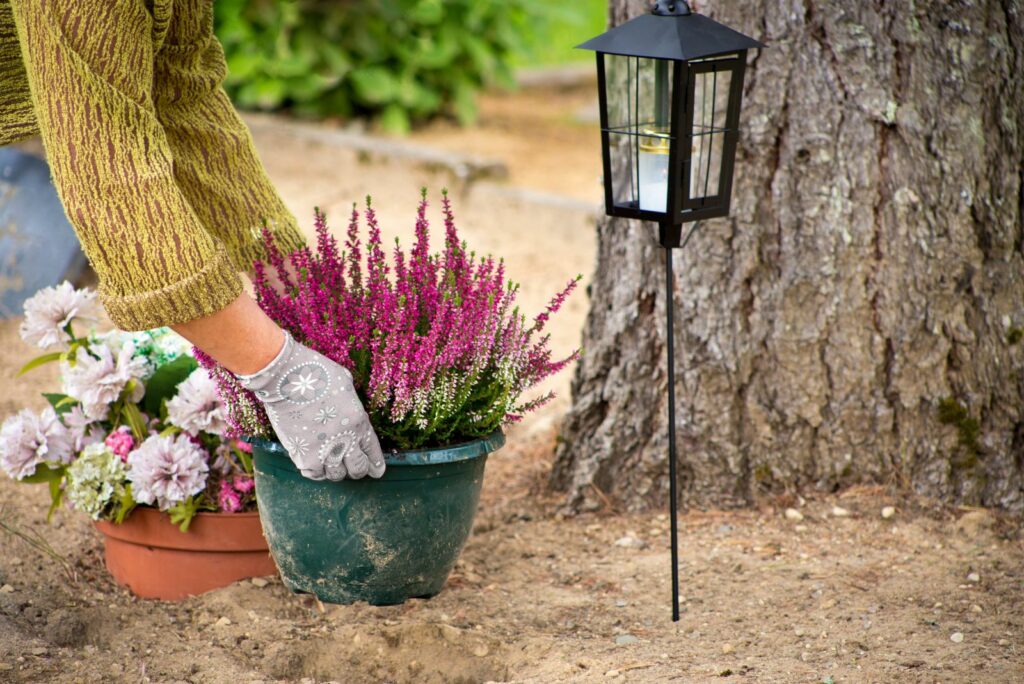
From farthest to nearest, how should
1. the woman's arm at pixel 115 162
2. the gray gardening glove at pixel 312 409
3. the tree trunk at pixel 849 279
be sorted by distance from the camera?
the tree trunk at pixel 849 279, the gray gardening glove at pixel 312 409, the woman's arm at pixel 115 162

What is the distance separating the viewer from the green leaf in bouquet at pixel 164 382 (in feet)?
7.76

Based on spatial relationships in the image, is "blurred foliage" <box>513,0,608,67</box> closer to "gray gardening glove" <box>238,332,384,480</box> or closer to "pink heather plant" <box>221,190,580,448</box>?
"pink heather plant" <box>221,190,580,448</box>

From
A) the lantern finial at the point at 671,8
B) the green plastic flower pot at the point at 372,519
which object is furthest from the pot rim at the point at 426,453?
the lantern finial at the point at 671,8

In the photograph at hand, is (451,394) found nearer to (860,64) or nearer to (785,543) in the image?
(785,543)

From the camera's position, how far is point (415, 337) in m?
2.03

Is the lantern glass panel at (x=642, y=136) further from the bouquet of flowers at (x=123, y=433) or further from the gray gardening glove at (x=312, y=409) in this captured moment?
the bouquet of flowers at (x=123, y=433)

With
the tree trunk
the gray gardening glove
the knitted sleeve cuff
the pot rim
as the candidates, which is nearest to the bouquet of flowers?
the pot rim

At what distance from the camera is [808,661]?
198 cm

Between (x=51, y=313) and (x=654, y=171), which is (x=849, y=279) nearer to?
(x=654, y=171)

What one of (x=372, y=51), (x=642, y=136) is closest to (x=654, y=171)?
(x=642, y=136)

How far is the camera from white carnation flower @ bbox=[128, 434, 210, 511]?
216cm

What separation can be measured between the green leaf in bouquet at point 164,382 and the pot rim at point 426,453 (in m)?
0.39

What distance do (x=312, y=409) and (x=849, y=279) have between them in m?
1.35

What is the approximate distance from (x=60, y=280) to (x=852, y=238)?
3.00 m
